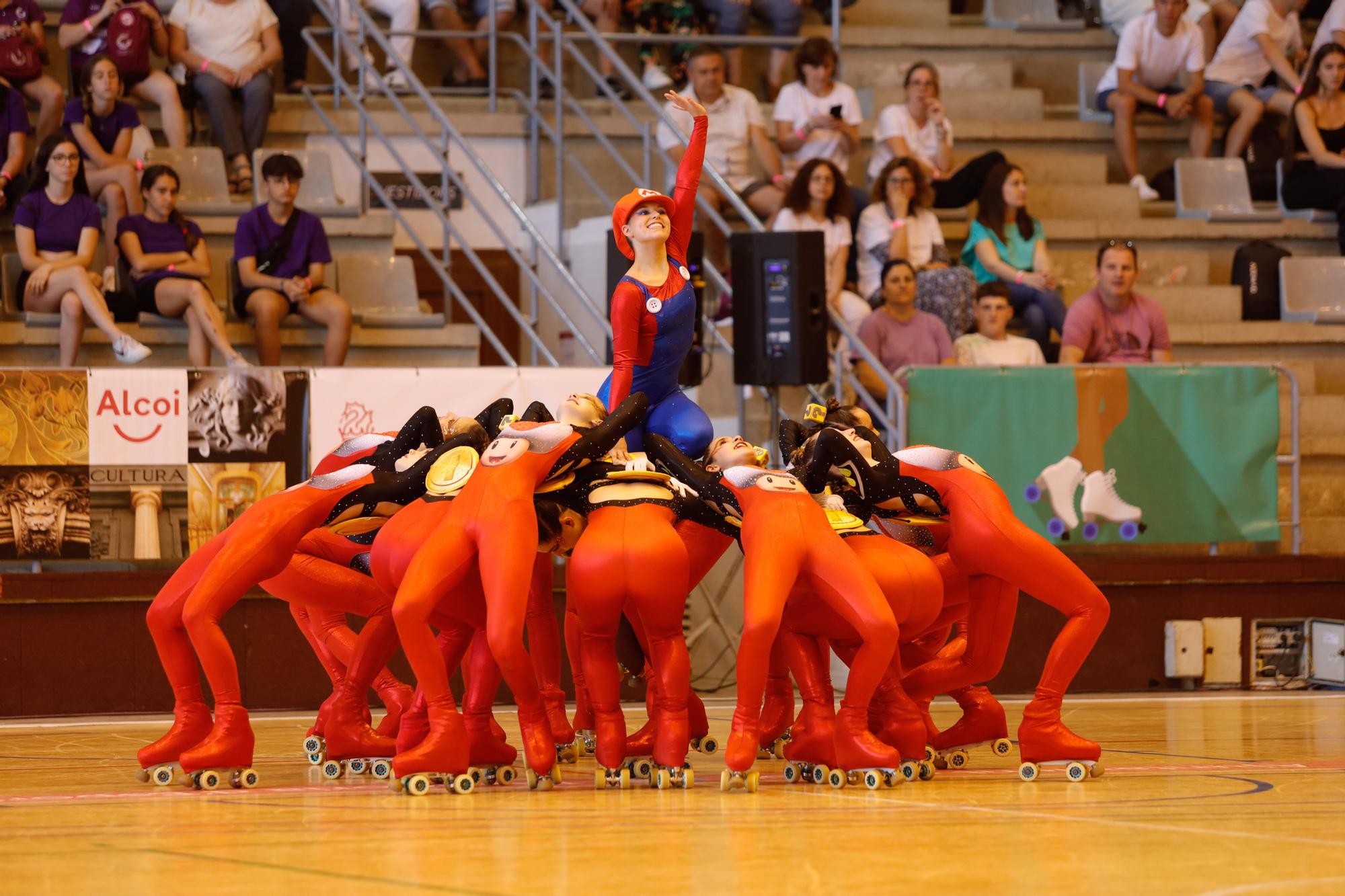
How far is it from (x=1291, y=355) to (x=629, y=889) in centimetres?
847

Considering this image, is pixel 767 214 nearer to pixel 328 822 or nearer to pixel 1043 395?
pixel 1043 395

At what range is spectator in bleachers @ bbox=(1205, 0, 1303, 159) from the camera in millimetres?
12141

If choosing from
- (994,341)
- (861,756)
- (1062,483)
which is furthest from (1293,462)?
(861,756)

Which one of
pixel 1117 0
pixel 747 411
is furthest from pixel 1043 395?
pixel 1117 0

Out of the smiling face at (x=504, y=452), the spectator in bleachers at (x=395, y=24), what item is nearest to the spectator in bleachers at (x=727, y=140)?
the spectator in bleachers at (x=395, y=24)

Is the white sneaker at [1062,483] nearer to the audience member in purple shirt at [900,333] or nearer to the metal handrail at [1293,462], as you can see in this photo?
the metal handrail at [1293,462]

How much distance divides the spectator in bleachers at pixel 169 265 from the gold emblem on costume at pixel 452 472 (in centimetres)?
381

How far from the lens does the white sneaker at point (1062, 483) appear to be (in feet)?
27.8

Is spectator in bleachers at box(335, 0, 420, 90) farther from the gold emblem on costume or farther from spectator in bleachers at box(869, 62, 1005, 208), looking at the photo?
the gold emblem on costume

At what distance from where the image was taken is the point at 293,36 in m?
11.5

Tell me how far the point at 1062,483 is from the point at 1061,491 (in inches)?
1.4

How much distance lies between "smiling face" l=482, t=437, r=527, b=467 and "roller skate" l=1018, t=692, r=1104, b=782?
1758 millimetres

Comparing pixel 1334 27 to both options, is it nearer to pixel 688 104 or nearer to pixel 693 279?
pixel 693 279

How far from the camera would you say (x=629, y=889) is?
12.0ft
